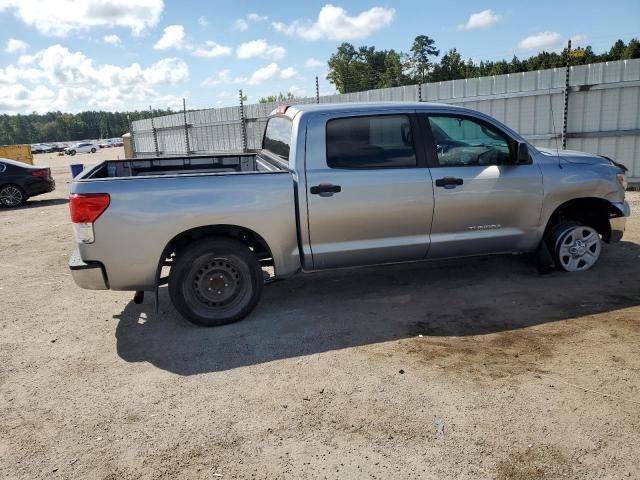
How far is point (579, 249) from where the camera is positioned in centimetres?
567

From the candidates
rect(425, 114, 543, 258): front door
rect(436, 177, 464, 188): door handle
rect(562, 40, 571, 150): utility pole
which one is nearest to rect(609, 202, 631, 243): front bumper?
rect(425, 114, 543, 258): front door

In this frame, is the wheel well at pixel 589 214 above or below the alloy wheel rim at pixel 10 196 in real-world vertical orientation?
above

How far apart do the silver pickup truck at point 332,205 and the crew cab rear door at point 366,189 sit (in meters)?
0.01

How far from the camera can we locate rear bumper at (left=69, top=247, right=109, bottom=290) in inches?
169

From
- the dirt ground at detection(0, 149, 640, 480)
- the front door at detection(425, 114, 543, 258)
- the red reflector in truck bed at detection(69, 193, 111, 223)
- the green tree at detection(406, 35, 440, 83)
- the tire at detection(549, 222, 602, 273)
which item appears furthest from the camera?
the green tree at detection(406, 35, 440, 83)

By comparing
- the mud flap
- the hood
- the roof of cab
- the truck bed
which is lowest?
the mud flap

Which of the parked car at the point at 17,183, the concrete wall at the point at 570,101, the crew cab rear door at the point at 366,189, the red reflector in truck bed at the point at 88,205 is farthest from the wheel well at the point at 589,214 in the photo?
the parked car at the point at 17,183

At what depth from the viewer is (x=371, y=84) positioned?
79.6 metres

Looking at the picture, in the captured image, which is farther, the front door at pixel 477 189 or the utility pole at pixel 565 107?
the utility pole at pixel 565 107

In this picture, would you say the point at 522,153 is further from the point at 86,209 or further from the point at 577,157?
the point at 86,209

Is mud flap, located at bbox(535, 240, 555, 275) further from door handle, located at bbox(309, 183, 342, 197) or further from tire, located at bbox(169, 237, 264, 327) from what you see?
tire, located at bbox(169, 237, 264, 327)

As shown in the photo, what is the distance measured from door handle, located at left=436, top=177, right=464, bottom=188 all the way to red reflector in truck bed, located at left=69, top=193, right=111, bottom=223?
2.95 m

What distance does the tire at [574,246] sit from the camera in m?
5.54

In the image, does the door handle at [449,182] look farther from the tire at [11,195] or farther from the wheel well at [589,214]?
the tire at [11,195]
